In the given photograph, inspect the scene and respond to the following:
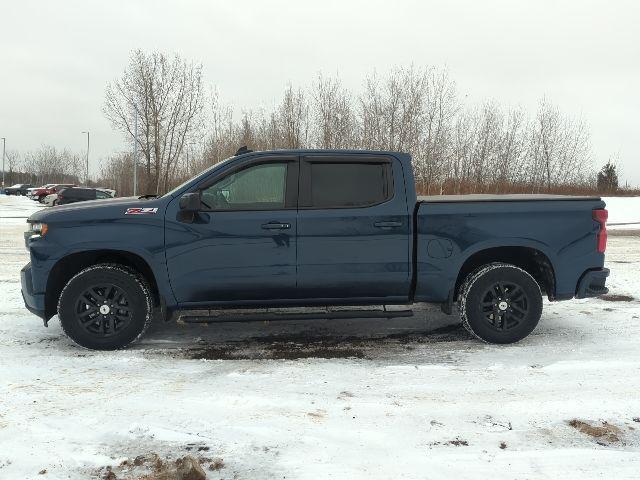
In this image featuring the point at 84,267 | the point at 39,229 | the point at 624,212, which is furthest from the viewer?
the point at 624,212

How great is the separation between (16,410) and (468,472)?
9.91ft

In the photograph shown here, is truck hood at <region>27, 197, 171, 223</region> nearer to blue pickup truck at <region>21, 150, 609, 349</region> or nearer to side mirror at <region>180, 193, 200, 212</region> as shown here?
blue pickup truck at <region>21, 150, 609, 349</region>

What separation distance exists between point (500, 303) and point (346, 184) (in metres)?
1.91

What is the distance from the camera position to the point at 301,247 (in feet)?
15.8

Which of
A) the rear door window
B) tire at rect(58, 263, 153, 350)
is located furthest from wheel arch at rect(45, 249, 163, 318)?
the rear door window

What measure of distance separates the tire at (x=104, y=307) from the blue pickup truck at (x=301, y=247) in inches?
0.4

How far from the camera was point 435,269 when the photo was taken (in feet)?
16.3

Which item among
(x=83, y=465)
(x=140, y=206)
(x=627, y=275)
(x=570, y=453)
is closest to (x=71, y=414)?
(x=83, y=465)

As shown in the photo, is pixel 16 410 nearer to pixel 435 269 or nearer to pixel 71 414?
pixel 71 414

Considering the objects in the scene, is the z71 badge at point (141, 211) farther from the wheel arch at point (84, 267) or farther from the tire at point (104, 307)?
the tire at point (104, 307)

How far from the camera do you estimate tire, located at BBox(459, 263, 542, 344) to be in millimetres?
5008

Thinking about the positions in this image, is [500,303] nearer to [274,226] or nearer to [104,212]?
[274,226]

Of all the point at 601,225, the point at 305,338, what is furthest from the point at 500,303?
the point at 305,338

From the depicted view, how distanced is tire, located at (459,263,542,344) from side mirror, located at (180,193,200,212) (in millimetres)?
2697
